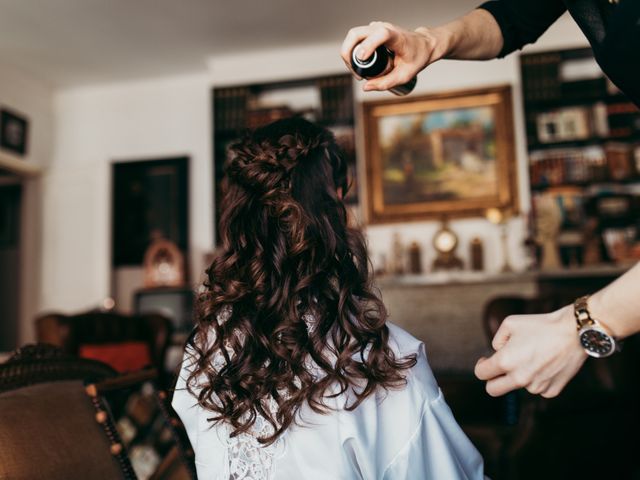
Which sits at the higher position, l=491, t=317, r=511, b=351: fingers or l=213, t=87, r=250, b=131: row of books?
l=213, t=87, r=250, b=131: row of books

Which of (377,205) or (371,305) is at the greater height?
(377,205)

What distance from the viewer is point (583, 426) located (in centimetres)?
189

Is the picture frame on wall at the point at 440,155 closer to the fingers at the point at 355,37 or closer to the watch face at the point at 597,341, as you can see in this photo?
the fingers at the point at 355,37

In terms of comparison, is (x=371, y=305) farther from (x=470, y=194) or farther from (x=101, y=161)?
(x=101, y=161)

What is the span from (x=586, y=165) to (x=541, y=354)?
482cm

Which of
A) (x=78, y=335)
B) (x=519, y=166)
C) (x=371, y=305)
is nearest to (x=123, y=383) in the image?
(x=371, y=305)

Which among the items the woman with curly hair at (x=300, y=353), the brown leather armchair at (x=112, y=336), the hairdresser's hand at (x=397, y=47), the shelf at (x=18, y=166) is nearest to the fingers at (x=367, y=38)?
the hairdresser's hand at (x=397, y=47)

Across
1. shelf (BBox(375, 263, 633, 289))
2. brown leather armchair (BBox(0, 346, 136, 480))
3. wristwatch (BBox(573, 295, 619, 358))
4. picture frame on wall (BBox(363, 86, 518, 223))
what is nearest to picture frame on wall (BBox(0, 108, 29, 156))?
picture frame on wall (BBox(363, 86, 518, 223))

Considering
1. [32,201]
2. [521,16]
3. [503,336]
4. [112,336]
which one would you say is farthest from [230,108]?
[503,336]

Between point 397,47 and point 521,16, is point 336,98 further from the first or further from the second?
point 397,47

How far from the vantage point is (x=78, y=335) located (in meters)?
3.76

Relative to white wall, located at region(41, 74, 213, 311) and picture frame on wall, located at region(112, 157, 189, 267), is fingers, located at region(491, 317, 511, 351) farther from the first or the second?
picture frame on wall, located at region(112, 157, 189, 267)

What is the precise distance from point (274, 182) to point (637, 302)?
710 millimetres

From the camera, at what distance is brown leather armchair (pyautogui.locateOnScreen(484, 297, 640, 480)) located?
6.16 feet
